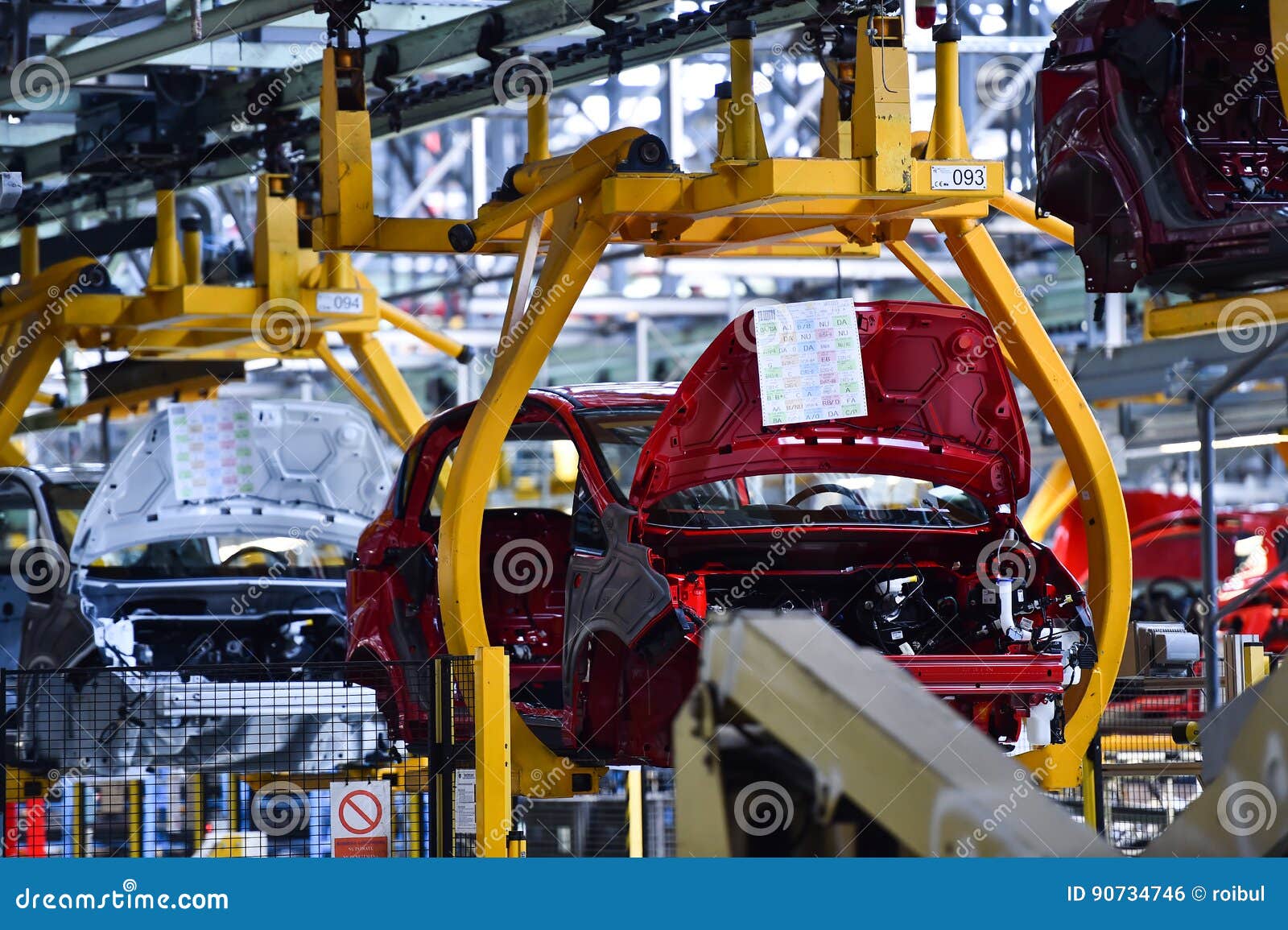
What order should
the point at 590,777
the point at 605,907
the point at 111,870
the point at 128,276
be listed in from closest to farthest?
1. the point at 605,907
2. the point at 111,870
3. the point at 590,777
4. the point at 128,276

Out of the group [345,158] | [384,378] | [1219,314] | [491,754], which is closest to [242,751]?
[345,158]

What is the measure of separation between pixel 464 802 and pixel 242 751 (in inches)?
120

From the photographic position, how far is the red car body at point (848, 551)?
18.6 feet

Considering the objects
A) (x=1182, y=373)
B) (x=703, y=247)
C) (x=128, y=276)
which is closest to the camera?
(x=703, y=247)

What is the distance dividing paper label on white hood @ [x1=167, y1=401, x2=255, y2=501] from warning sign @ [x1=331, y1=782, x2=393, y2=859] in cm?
429

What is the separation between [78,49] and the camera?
32.1 ft

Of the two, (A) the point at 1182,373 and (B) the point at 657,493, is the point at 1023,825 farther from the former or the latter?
(A) the point at 1182,373

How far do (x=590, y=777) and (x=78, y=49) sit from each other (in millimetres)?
A: 5416

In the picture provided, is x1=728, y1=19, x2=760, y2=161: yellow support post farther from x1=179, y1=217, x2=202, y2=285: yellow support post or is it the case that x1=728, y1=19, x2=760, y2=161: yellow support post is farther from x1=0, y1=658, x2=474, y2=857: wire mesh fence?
x1=179, y1=217, x2=202, y2=285: yellow support post

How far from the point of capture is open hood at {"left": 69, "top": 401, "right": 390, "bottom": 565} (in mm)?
8734

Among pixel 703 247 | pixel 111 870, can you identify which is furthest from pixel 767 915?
pixel 703 247

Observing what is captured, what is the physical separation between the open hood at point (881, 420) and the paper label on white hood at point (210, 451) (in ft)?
11.5

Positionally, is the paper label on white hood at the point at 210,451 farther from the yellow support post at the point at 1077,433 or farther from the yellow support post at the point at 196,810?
the yellow support post at the point at 1077,433

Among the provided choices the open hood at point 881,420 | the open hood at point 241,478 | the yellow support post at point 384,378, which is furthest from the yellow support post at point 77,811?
the yellow support post at point 384,378
